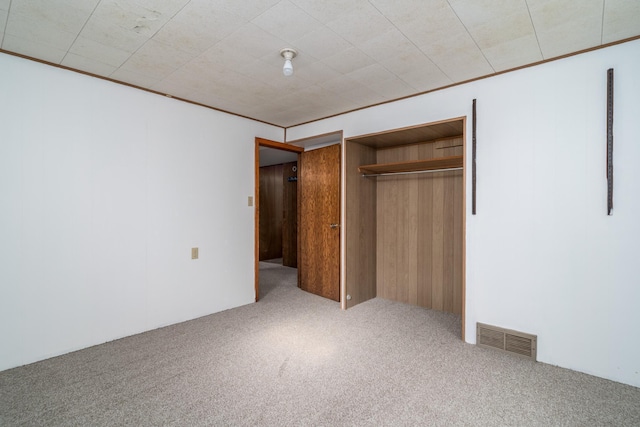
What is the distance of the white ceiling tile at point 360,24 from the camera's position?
1.86 meters

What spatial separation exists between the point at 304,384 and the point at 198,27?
251 centimetres

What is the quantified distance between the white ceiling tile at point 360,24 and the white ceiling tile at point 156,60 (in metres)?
1.22

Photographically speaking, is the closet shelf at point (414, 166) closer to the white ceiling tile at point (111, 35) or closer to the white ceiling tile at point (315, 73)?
the white ceiling tile at point (315, 73)

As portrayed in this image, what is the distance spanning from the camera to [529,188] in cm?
255

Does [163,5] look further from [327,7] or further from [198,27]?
[327,7]

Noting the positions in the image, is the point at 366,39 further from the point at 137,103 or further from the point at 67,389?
the point at 67,389

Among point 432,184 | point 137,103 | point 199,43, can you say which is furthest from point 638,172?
point 137,103

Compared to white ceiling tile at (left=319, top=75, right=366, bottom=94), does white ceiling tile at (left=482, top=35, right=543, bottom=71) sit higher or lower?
lower

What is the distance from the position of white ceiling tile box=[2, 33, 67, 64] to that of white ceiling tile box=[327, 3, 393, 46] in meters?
2.10

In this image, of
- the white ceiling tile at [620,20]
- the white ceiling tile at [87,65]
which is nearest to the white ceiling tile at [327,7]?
the white ceiling tile at [620,20]

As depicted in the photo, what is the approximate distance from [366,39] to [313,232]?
2731mm

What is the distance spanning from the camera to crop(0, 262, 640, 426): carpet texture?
182 centimetres

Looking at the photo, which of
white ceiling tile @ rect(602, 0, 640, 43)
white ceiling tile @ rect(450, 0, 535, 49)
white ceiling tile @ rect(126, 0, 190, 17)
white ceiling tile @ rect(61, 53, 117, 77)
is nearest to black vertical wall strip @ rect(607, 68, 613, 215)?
white ceiling tile @ rect(602, 0, 640, 43)

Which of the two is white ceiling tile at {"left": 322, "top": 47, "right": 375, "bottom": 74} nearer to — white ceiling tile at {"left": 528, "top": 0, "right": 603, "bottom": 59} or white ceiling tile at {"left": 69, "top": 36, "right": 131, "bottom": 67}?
white ceiling tile at {"left": 528, "top": 0, "right": 603, "bottom": 59}
